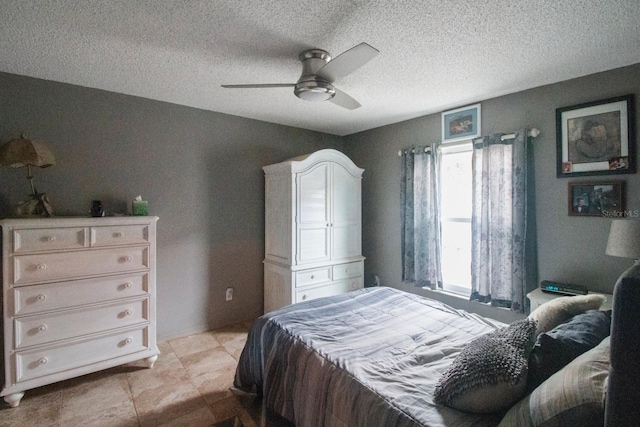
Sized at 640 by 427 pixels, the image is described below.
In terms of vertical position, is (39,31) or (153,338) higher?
(39,31)

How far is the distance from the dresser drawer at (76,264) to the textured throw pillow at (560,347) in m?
2.66

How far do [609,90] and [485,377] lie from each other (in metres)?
2.50

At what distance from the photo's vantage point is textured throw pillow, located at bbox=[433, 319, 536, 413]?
107 centimetres

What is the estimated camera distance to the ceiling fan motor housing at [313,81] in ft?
6.30

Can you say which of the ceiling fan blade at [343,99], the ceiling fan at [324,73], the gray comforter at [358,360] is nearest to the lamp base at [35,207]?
the ceiling fan at [324,73]

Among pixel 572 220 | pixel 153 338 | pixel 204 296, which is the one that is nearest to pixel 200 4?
pixel 153 338

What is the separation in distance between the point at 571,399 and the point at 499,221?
2.18 m

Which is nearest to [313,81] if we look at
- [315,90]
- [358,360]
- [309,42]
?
[315,90]

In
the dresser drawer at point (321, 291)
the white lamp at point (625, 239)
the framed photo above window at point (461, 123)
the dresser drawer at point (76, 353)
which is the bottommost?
the dresser drawer at point (76, 353)

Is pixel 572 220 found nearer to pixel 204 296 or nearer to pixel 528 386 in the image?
pixel 528 386

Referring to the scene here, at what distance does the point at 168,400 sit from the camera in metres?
2.17

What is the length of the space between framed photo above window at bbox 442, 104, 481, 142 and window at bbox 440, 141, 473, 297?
9 cm

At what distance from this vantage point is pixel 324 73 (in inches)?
72.8

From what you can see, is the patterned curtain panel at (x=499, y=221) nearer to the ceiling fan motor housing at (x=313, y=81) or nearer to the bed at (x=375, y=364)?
the bed at (x=375, y=364)
